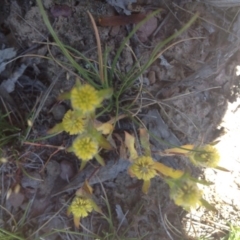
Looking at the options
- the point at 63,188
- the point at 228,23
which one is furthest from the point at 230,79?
the point at 63,188

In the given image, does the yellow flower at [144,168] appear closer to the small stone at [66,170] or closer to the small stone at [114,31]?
the small stone at [66,170]

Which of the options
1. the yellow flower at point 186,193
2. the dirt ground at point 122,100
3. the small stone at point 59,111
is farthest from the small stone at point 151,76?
the yellow flower at point 186,193

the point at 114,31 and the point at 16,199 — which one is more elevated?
the point at 114,31

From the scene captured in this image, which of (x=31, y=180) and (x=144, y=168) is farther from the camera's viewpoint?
(x=31, y=180)

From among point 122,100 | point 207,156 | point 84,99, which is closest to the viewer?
point 84,99

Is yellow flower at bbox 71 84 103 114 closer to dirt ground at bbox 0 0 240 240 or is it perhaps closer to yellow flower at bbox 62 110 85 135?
yellow flower at bbox 62 110 85 135

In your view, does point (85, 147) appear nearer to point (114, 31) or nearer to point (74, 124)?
point (74, 124)

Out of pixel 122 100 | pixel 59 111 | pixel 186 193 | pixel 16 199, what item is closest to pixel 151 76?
pixel 122 100

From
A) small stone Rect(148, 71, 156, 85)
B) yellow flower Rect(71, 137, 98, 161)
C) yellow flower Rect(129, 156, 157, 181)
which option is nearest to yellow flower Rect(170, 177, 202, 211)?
yellow flower Rect(129, 156, 157, 181)
